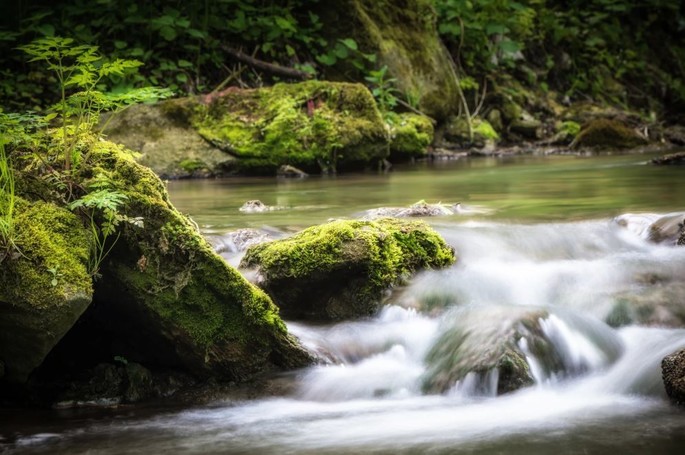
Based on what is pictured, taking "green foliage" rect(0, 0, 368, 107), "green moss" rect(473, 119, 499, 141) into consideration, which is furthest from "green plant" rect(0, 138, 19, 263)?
"green moss" rect(473, 119, 499, 141)

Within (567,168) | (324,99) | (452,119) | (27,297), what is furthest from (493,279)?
(452,119)

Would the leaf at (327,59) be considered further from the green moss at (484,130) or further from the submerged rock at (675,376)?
the submerged rock at (675,376)

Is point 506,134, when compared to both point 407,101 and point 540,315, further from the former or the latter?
point 540,315

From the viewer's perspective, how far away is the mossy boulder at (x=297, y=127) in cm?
1152

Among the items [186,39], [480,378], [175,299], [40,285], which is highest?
[186,39]

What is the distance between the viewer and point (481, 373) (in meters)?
3.70

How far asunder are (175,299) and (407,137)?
10.1 metres

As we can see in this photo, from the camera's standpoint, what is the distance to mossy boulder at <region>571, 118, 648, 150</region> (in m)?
15.1

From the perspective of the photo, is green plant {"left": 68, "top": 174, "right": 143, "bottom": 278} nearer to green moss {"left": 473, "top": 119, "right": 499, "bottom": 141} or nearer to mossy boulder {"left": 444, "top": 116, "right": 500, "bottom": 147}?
mossy boulder {"left": 444, "top": 116, "right": 500, "bottom": 147}

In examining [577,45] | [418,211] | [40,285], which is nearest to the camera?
[40,285]

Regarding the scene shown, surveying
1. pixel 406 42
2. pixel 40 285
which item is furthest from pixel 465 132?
pixel 40 285

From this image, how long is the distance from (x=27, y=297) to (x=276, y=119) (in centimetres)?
852

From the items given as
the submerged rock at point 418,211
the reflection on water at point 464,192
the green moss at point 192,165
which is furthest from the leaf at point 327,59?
the submerged rock at point 418,211

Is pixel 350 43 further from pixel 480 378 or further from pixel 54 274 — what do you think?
pixel 54 274
